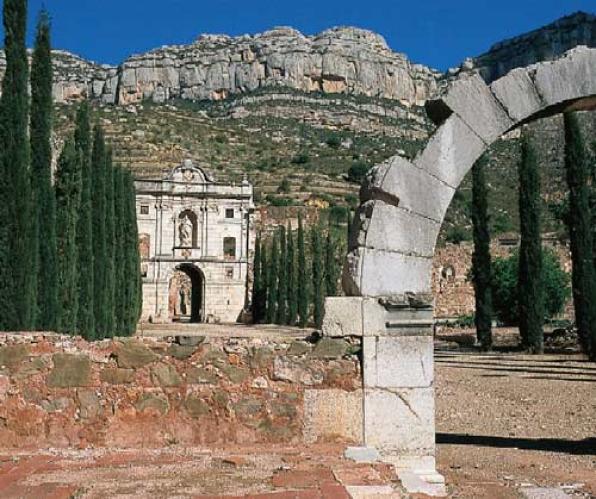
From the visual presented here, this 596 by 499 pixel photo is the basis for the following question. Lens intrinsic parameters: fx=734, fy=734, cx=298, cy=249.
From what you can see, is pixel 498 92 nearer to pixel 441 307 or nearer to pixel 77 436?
pixel 77 436

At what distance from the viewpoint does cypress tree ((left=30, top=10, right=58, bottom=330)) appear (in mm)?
14234

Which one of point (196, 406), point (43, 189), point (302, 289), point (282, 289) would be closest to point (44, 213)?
point (43, 189)

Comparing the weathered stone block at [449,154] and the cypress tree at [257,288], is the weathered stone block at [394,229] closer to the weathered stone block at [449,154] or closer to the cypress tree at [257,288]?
the weathered stone block at [449,154]

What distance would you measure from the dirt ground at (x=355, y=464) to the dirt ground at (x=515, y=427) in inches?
0.6

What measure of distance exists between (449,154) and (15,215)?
9523mm

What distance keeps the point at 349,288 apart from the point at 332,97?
346 ft

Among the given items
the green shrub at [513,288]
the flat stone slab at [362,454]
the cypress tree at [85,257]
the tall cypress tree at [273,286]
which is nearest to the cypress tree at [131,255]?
the cypress tree at [85,257]

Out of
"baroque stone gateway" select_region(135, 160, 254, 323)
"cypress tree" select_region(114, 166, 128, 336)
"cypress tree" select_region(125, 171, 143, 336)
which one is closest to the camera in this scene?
"cypress tree" select_region(114, 166, 128, 336)

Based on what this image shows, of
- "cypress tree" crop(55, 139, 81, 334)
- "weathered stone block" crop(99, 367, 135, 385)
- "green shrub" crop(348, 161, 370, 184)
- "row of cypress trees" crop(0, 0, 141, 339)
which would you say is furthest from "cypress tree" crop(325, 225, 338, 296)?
"weathered stone block" crop(99, 367, 135, 385)

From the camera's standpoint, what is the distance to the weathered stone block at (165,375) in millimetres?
5621

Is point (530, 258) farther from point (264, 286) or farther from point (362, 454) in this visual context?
point (264, 286)

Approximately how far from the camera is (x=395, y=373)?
568 centimetres

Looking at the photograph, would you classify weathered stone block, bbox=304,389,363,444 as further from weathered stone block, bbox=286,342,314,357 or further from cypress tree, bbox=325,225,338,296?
cypress tree, bbox=325,225,338,296

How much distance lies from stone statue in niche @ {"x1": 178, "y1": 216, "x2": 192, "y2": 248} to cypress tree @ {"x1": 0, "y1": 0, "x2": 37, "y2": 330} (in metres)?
31.3
